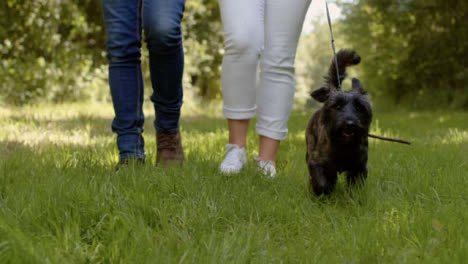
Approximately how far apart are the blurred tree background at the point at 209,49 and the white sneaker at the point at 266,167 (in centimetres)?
692

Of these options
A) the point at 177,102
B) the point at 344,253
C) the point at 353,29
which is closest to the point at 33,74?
the point at 177,102

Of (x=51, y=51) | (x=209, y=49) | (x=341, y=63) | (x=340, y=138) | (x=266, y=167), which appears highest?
(x=341, y=63)

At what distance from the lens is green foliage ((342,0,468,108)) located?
1542 cm

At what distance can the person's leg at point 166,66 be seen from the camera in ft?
10.8

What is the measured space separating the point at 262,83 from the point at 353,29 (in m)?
19.7

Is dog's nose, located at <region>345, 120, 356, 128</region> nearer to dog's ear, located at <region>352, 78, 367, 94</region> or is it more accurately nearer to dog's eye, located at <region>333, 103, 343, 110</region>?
dog's eye, located at <region>333, 103, 343, 110</region>

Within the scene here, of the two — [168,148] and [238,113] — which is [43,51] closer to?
[168,148]

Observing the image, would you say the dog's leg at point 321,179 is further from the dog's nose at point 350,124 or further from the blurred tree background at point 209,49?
the blurred tree background at point 209,49

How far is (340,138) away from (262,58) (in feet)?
3.61

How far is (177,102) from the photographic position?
3.74 metres

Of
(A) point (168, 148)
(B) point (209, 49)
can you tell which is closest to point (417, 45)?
(B) point (209, 49)

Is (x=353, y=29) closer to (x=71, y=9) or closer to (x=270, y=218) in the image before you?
(x=71, y=9)

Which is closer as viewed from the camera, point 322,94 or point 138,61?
point 322,94

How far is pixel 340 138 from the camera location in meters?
2.96
